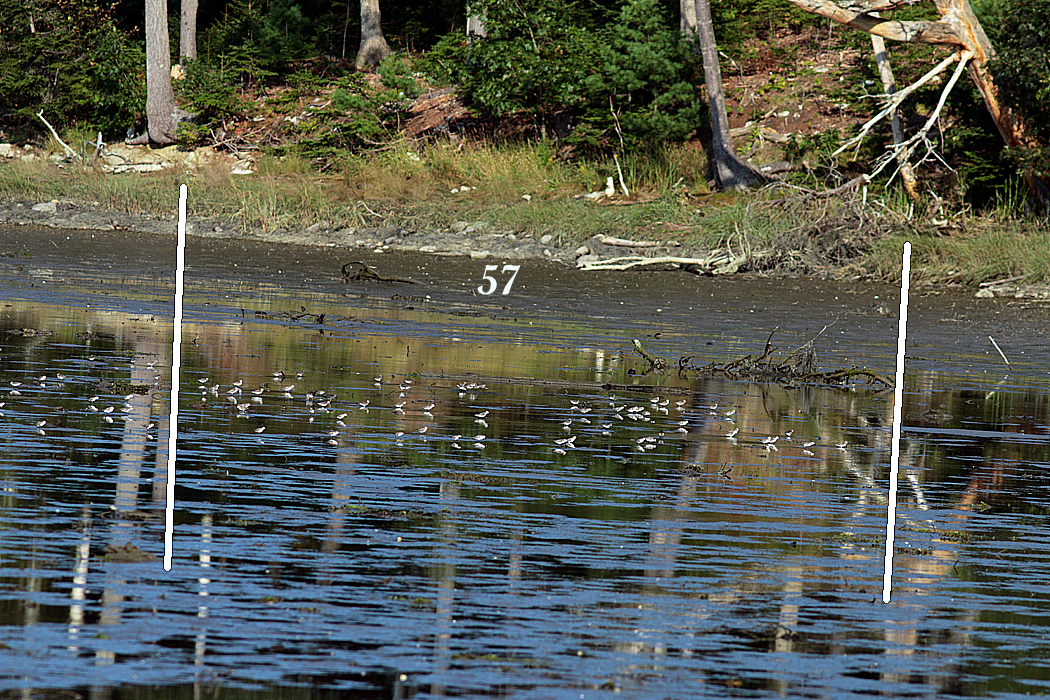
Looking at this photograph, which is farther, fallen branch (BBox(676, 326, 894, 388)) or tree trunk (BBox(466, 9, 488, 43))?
tree trunk (BBox(466, 9, 488, 43))

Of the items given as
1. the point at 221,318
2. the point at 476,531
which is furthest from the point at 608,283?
the point at 476,531

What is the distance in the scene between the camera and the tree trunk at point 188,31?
38.3 m

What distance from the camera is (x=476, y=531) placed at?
752 cm

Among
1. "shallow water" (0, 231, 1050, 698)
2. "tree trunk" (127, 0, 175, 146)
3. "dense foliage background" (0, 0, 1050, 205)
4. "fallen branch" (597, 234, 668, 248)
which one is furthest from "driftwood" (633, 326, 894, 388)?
"tree trunk" (127, 0, 175, 146)

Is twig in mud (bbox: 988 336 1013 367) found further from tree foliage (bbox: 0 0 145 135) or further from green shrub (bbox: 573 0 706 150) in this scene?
tree foliage (bbox: 0 0 145 135)

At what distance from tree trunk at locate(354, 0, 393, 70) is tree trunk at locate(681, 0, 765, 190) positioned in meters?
13.3

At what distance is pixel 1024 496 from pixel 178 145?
2918 centimetres

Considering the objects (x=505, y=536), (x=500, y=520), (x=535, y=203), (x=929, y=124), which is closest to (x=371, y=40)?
(x=535, y=203)

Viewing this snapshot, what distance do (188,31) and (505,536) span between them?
33.3 metres

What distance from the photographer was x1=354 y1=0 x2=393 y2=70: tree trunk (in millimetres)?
39375

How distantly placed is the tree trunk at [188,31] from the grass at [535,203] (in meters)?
6.43

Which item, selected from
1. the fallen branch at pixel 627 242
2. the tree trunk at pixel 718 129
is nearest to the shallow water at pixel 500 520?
the fallen branch at pixel 627 242

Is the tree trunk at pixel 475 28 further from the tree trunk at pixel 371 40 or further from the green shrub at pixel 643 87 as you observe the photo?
the green shrub at pixel 643 87

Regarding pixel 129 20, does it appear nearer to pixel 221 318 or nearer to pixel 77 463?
pixel 221 318
